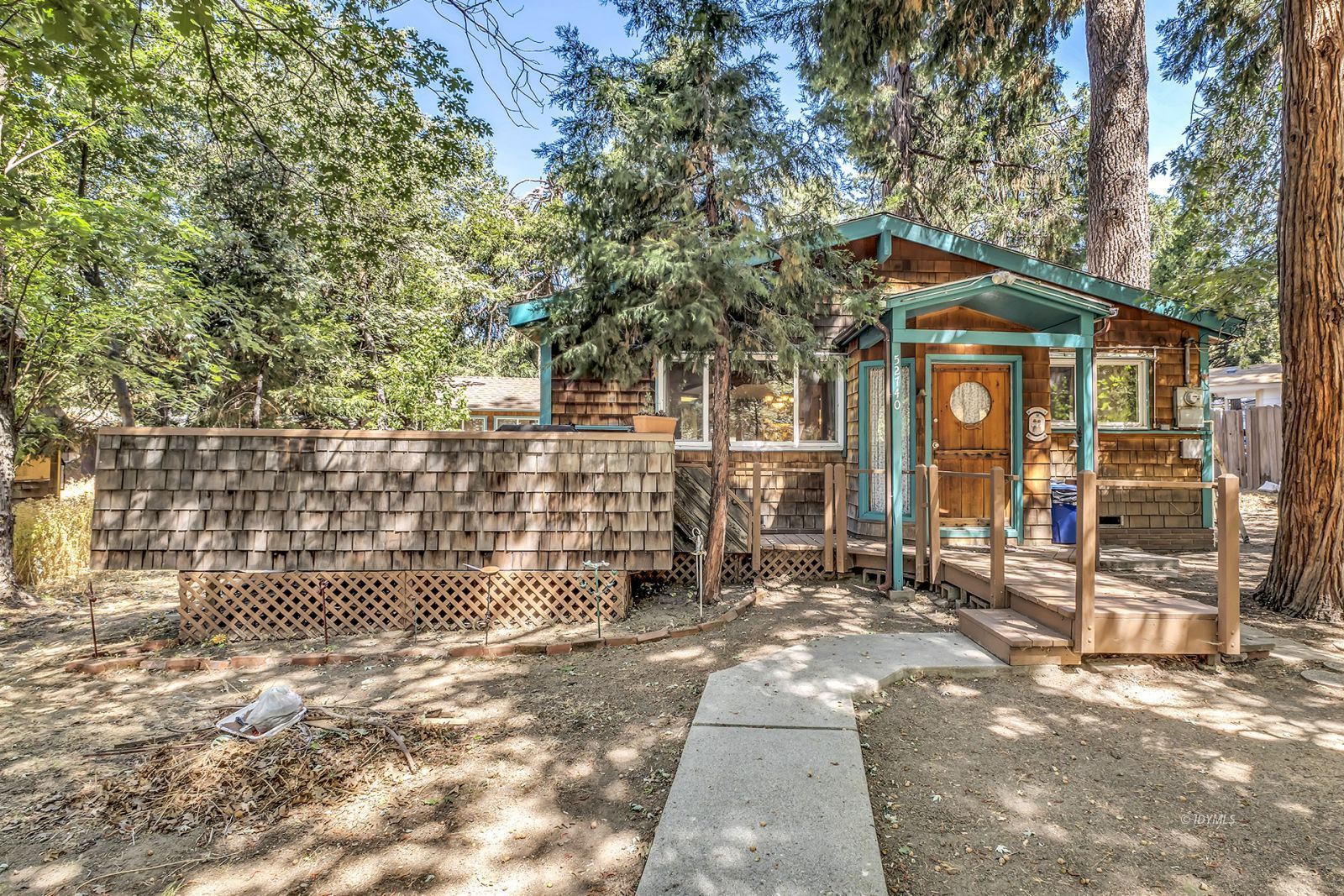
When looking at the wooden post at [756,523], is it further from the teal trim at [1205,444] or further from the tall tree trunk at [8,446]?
the tall tree trunk at [8,446]

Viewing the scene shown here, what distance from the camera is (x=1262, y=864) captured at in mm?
2262

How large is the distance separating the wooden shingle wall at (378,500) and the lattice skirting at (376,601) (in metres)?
0.15

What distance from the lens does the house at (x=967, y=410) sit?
7133 mm

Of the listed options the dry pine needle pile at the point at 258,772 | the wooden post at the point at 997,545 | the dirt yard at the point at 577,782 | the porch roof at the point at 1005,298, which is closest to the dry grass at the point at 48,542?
the dirt yard at the point at 577,782

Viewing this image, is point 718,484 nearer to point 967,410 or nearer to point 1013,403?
point 967,410

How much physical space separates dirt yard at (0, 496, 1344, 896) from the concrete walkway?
14 cm

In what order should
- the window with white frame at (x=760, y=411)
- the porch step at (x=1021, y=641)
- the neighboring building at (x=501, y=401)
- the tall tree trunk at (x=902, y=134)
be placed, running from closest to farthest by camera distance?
the porch step at (x=1021, y=641)
the window with white frame at (x=760, y=411)
the tall tree trunk at (x=902, y=134)
the neighboring building at (x=501, y=401)

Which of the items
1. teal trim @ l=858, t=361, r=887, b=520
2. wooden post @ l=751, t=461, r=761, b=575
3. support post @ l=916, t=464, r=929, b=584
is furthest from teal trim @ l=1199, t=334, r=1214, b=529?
wooden post @ l=751, t=461, r=761, b=575

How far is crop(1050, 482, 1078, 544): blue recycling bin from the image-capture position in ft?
23.9

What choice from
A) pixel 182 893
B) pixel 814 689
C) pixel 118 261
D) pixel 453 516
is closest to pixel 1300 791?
pixel 814 689

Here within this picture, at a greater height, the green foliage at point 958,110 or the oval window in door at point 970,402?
the green foliage at point 958,110

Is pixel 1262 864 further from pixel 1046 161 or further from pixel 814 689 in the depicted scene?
pixel 1046 161

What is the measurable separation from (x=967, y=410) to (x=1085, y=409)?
125cm

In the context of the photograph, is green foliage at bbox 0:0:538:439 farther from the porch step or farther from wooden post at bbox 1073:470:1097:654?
the porch step
